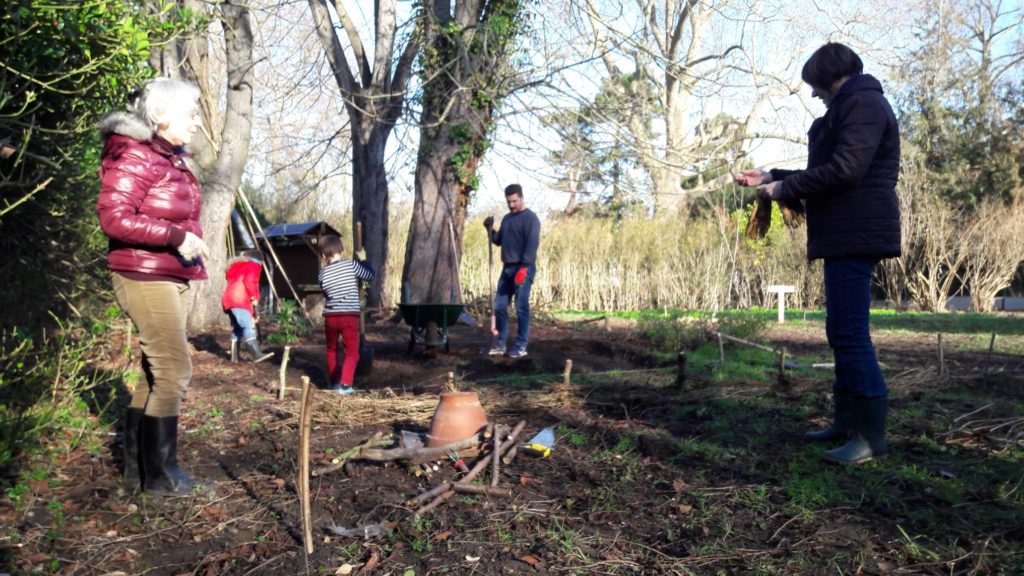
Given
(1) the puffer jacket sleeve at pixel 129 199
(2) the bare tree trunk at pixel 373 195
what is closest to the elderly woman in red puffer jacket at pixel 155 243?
(1) the puffer jacket sleeve at pixel 129 199

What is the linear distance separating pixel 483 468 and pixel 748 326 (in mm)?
5444

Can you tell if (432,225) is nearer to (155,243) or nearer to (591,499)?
(155,243)

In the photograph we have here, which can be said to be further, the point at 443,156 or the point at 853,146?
the point at 443,156

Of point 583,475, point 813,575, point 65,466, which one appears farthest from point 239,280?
point 813,575

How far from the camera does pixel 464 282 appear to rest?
1495 centimetres

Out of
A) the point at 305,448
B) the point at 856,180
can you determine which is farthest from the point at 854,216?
the point at 305,448

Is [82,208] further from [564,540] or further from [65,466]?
[564,540]

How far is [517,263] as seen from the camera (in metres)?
8.27

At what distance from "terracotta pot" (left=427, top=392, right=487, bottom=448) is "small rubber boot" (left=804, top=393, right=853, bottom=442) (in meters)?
1.66

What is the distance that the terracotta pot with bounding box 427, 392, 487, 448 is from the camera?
3.92 meters

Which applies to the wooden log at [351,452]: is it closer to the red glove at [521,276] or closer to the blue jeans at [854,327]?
the blue jeans at [854,327]

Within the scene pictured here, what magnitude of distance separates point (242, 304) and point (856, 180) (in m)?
6.22

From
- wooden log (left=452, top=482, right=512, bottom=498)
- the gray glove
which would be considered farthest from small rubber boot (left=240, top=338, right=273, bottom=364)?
wooden log (left=452, top=482, right=512, bottom=498)

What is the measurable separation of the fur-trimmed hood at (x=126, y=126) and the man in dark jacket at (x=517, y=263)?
5.09 meters
